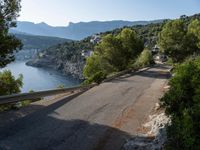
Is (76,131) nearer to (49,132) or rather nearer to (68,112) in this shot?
(49,132)

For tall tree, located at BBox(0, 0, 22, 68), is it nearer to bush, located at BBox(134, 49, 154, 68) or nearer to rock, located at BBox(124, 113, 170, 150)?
rock, located at BBox(124, 113, 170, 150)

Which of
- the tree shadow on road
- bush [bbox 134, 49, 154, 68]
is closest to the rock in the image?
the tree shadow on road

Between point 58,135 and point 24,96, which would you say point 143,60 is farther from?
point 58,135

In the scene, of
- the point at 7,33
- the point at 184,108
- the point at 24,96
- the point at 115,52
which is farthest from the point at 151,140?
the point at 115,52

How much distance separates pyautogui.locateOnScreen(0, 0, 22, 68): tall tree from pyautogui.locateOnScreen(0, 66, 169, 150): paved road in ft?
12.9

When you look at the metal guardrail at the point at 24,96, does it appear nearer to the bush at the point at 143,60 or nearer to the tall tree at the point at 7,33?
the tall tree at the point at 7,33

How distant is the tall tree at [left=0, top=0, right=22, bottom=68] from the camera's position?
763 inches

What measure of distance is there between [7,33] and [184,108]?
13.4 metres

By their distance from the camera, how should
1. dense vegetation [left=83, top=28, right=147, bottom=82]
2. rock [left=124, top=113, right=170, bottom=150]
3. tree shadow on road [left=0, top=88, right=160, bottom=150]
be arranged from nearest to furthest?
rock [left=124, top=113, right=170, bottom=150] → tree shadow on road [left=0, top=88, right=160, bottom=150] → dense vegetation [left=83, top=28, right=147, bottom=82]

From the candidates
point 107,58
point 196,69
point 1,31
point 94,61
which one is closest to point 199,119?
point 196,69

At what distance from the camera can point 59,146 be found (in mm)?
10648

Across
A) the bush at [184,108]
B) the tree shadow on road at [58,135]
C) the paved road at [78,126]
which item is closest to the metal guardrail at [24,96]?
the paved road at [78,126]

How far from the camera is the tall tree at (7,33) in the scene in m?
19.4

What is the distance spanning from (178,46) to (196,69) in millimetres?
65590
